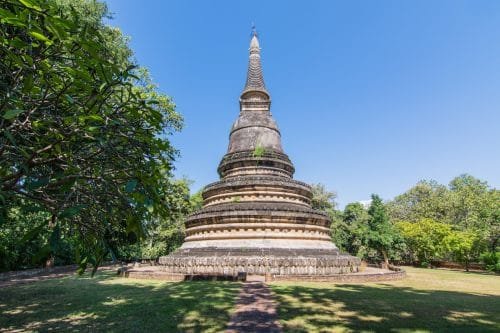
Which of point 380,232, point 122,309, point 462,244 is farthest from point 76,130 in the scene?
point 462,244

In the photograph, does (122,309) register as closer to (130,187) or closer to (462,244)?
(130,187)

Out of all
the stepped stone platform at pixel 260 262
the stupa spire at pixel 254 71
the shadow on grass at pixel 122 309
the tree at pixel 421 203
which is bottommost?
the shadow on grass at pixel 122 309

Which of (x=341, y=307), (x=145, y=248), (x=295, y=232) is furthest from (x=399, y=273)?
(x=145, y=248)

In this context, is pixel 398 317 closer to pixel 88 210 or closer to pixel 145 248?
pixel 88 210

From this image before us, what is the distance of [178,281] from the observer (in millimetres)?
14070

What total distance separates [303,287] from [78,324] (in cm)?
761

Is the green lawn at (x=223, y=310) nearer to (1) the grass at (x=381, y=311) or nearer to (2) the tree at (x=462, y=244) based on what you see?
(1) the grass at (x=381, y=311)

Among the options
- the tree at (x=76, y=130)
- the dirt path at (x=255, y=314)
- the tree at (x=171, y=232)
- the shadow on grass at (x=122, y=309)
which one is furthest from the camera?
the tree at (x=171, y=232)

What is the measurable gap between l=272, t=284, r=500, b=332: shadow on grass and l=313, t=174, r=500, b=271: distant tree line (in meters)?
20.5

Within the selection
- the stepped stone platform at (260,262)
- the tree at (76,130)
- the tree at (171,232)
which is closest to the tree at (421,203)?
the tree at (171,232)

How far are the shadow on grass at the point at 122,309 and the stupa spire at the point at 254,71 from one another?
19188 mm

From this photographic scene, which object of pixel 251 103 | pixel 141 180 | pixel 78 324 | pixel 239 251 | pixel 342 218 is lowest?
pixel 78 324

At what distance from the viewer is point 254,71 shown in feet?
95.5

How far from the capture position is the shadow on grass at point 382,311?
21.2 ft
